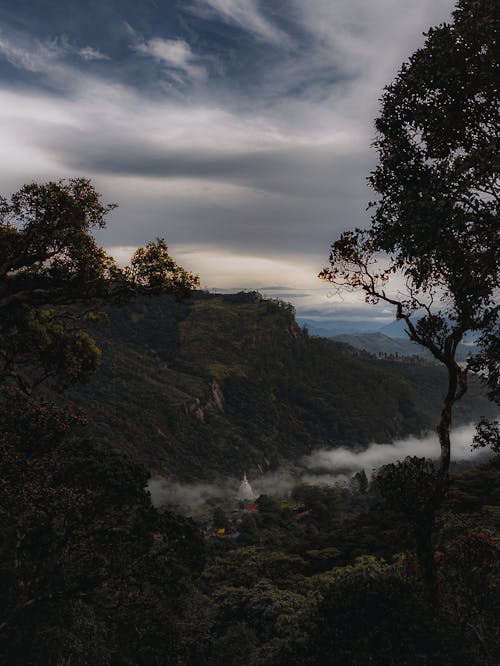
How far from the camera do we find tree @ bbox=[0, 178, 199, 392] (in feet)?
49.0

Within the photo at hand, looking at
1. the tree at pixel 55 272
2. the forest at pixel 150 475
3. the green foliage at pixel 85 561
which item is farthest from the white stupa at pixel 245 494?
the tree at pixel 55 272

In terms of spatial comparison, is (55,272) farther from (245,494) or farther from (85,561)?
(245,494)

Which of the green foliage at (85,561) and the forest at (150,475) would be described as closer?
the forest at (150,475)

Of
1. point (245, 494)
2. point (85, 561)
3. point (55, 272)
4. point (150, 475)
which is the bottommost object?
point (245, 494)

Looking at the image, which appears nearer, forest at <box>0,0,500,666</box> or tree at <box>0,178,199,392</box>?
forest at <box>0,0,500,666</box>

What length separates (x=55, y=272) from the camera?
52.5 feet

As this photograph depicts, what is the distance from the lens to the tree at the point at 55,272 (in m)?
14.9

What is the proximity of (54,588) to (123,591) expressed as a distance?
2623mm

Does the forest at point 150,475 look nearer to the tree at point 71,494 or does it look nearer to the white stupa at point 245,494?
the tree at point 71,494

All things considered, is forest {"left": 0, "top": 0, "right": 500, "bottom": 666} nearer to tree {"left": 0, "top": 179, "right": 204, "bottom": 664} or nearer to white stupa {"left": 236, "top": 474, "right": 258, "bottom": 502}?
tree {"left": 0, "top": 179, "right": 204, "bottom": 664}

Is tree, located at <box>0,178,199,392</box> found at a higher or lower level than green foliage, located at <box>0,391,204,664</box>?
higher

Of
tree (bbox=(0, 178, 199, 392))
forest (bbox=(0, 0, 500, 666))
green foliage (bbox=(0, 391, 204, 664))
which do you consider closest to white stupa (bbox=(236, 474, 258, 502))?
forest (bbox=(0, 0, 500, 666))

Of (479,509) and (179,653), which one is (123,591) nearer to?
(179,653)

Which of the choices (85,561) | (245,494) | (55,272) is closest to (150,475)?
(85,561)
